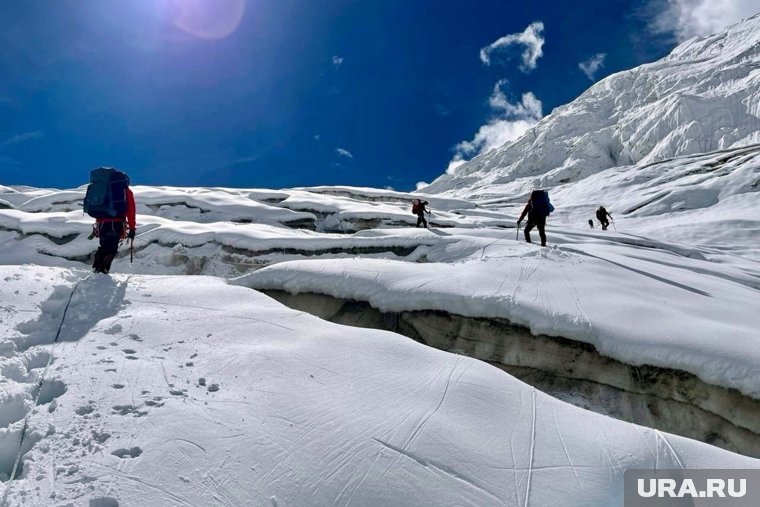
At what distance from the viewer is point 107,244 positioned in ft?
27.8

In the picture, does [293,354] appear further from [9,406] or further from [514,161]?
[514,161]

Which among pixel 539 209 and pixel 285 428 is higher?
pixel 539 209

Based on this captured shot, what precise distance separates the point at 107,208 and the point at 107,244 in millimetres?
725

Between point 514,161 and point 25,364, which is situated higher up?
point 514,161

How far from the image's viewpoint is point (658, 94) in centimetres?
12019

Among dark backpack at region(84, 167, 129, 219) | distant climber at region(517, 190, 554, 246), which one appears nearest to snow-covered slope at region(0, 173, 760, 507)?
dark backpack at region(84, 167, 129, 219)

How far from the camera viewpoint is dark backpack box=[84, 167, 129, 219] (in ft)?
27.7

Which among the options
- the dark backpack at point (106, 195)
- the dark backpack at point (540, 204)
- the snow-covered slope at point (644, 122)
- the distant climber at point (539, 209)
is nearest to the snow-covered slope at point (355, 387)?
the dark backpack at point (106, 195)

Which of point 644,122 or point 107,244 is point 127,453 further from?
point 644,122

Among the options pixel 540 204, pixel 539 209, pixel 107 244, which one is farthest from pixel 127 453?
pixel 540 204

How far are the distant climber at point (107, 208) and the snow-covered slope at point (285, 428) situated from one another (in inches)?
138

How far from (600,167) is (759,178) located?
6642 centimetres

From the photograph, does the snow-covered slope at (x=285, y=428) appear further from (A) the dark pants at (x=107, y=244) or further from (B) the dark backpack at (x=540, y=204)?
(B) the dark backpack at (x=540, y=204)

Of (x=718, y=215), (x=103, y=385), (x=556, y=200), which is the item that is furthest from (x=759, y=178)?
(x=103, y=385)
